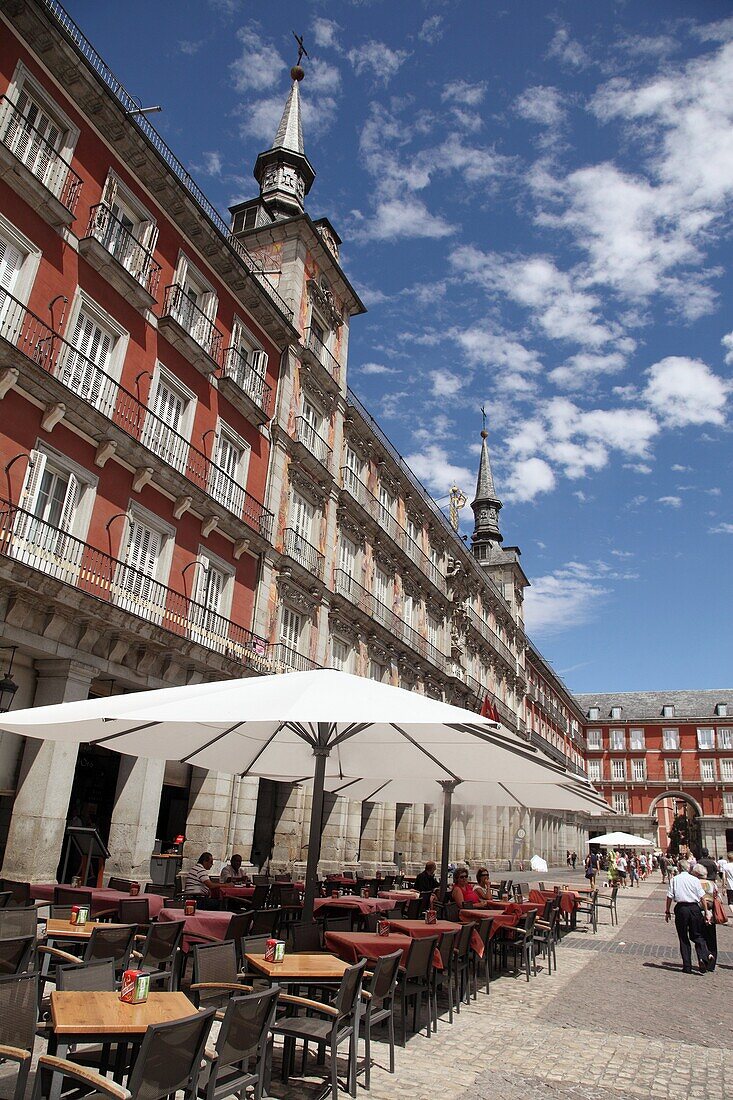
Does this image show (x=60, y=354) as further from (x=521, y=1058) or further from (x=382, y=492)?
(x=382, y=492)

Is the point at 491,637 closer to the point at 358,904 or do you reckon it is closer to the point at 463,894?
the point at 463,894

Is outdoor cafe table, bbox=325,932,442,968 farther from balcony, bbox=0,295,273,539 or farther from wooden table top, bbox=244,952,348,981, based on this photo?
balcony, bbox=0,295,273,539

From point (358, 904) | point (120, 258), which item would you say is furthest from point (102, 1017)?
point (120, 258)

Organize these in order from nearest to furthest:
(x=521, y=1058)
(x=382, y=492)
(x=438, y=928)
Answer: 1. (x=521, y=1058)
2. (x=438, y=928)
3. (x=382, y=492)

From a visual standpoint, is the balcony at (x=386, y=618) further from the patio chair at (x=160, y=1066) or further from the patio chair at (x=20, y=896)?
the patio chair at (x=160, y=1066)

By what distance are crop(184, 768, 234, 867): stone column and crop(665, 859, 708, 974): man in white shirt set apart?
9.89 metres

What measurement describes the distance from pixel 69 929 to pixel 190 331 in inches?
575

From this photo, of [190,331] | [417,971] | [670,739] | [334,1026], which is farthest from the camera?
[670,739]

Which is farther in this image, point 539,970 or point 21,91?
point 21,91

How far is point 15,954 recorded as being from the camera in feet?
16.1

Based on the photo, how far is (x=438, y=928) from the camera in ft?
28.0

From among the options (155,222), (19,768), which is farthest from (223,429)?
(19,768)

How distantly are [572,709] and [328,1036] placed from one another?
2712 inches

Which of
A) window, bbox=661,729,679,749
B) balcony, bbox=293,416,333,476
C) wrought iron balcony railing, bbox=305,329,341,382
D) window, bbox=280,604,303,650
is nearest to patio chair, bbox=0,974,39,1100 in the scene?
window, bbox=280,604,303,650
